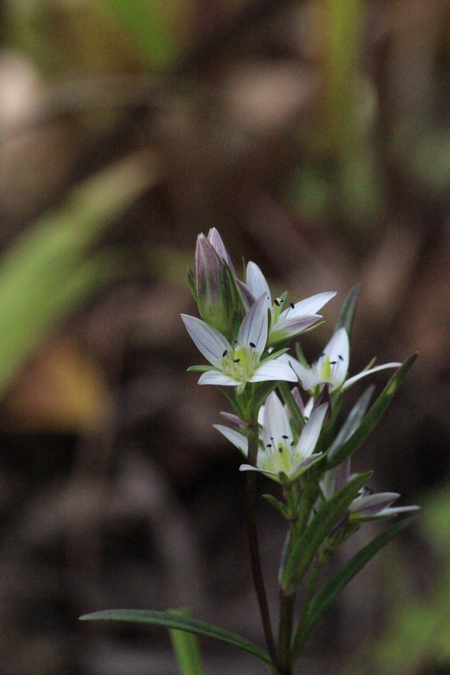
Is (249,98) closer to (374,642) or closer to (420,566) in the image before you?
(420,566)

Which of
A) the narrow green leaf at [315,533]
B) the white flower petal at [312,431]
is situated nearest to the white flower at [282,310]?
the white flower petal at [312,431]

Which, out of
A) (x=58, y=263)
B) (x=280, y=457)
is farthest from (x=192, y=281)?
(x=58, y=263)

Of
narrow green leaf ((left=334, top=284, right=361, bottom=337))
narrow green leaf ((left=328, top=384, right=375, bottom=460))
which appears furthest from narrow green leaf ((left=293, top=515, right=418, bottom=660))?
narrow green leaf ((left=334, top=284, right=361, bottom=337))

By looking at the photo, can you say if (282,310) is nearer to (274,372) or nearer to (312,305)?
(312,305)

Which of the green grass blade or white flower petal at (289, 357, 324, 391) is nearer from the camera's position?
white flower petal at (289, 357, 324, 391)

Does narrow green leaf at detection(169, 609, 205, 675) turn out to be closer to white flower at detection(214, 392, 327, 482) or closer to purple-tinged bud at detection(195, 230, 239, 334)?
white flower at detection(214, 392, 327, 482)
